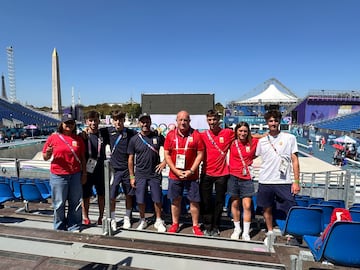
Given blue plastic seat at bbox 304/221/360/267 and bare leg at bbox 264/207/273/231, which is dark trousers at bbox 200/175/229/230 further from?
blue plastic seat at bbox 304/221/360/267

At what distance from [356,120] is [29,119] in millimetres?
41790

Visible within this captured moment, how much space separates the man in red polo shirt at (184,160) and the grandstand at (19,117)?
33.3 meters

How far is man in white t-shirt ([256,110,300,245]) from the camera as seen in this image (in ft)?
9.42

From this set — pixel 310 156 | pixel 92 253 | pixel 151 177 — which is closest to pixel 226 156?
pixel 151 177

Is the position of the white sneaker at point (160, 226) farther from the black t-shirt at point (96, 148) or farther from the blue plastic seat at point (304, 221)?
the blue plastic seat at point (304, 221)

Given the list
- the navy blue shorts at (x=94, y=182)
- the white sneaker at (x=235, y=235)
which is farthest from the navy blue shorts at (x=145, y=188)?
the white sneaker at (x=235, y=235)

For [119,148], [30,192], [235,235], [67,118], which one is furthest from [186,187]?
[30,192]

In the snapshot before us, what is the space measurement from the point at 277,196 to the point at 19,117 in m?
39.8

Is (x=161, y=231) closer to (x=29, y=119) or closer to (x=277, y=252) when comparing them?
(x=277, y=252)

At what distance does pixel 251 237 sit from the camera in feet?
9.84

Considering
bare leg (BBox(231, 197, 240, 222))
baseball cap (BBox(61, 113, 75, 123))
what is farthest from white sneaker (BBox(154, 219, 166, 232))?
baseball cap (BBox(61, 113, 75, 123))

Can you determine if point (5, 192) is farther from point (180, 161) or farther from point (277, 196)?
point (277, 196)

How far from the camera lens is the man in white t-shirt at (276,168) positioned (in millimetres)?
2871

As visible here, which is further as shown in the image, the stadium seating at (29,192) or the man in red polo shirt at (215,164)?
the stadium seating at (29,192)
